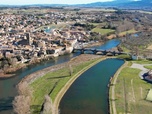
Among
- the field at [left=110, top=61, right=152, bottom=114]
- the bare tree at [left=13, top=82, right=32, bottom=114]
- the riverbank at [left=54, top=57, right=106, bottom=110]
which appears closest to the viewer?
the bare tree at [left=13, top=82, right=32, bottom=114]

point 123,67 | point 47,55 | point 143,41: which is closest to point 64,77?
point 123,67

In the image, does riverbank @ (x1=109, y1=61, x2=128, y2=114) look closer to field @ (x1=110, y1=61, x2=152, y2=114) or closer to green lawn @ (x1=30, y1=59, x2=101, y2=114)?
field @ (x1=110, y1=61, x2=152, y2=114)

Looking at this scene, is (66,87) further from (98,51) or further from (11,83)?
(98,51)

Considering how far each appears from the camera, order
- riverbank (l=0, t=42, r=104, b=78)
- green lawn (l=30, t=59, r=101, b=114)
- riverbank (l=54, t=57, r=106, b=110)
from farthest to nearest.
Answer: riverbank (l=0, t=42, r=104, b=78), riverbank (l=54, t=57, r=106, b=110), green lawn (l=30, t=59, r=101, b=114)

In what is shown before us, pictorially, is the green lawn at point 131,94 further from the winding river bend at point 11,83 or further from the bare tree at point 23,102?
the winding river bend at point 11,83

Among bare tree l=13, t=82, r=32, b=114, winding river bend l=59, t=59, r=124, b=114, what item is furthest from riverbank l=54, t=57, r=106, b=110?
bare tree l=13, t=82, r=32, b=114

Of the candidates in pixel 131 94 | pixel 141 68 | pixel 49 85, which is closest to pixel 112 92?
pixel 131 94

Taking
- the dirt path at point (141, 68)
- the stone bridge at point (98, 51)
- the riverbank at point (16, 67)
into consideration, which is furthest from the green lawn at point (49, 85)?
the stone bridge at point (98, 51)
